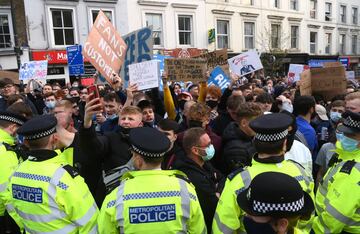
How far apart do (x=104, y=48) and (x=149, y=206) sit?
2.89 meters

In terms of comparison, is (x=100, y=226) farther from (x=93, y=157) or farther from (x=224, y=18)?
(x=224, y=18)

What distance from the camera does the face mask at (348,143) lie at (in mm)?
2701

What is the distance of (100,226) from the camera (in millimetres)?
2279

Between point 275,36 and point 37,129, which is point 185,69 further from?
point 275,36

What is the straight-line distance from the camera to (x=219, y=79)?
7.53m

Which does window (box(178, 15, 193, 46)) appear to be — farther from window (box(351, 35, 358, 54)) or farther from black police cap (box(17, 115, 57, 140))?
window (box(351, 35, 358, 54))

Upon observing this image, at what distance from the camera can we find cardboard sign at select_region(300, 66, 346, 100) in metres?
6.98

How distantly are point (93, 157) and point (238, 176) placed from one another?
1383 millimetres

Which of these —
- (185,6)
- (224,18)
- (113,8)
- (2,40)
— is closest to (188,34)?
(185,6)

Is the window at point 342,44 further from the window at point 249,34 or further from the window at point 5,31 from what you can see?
the window at point 5,31

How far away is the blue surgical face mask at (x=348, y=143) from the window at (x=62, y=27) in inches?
687

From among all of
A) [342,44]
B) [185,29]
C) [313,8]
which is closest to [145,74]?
[185,29]

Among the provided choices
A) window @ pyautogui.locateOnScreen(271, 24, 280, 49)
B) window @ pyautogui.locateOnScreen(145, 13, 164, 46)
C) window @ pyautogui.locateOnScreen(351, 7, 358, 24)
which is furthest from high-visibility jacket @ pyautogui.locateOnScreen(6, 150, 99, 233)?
window @ pyautogui.locateOnScreen(351, 7, 358, 24)

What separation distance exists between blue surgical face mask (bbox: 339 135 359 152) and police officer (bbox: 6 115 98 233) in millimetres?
2088
